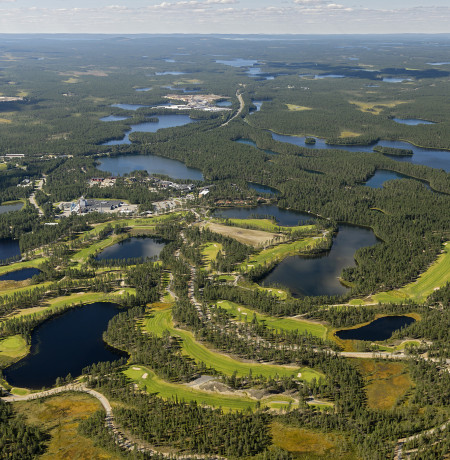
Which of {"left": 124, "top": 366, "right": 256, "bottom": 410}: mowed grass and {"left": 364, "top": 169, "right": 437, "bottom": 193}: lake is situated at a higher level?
{"left": 364, "top": 169, "right": 437, "bottom": 193}: lake

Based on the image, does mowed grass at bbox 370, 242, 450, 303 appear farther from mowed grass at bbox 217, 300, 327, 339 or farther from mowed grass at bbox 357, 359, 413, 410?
mowed grass at bbox 357, 359, 413, 410

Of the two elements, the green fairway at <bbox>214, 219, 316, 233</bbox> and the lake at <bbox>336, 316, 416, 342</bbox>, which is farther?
the green fairway at <bbox>214, 219, 316, 233</bbox>

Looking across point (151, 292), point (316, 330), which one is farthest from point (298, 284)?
point (151, 292)

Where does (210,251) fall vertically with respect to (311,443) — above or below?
above

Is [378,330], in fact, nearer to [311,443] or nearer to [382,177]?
[311,443]

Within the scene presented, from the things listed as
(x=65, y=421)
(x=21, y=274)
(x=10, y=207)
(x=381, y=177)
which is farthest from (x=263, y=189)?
(x=65, y=421)

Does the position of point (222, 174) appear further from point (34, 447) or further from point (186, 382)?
point (34, 447)

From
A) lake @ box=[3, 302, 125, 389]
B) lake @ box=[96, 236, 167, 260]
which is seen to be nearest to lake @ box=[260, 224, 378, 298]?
lake @ box=[96, 236, 167, 260]
